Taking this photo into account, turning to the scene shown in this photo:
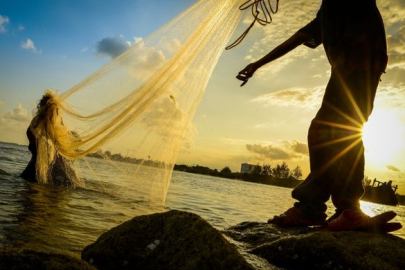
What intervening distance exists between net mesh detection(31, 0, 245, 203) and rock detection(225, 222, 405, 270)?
99.9 inches

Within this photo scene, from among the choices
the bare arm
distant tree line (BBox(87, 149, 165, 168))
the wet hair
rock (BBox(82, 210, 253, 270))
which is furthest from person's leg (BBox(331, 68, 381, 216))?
the wet hair

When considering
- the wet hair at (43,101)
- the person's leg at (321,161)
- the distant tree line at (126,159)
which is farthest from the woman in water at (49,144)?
the person's leg at (321,161)

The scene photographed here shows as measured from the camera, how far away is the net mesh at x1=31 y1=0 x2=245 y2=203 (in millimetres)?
4598

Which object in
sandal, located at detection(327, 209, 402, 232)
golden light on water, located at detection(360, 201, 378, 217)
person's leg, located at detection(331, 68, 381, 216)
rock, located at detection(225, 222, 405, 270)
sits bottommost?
golden light on water, located at detection(360, 201, 378, 217)

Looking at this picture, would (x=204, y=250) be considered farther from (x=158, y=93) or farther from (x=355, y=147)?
(x=158, y=93)

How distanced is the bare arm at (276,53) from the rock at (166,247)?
212 cm

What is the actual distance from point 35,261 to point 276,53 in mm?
3117

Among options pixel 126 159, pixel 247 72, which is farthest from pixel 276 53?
pixel 126 159

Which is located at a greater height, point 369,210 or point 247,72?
point 247,72

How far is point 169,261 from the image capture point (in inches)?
77.1

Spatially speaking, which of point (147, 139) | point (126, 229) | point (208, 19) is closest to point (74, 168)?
point (147, 139)

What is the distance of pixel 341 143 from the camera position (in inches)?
111

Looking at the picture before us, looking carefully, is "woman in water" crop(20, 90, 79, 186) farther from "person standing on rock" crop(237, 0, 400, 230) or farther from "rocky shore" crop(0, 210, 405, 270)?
"person standing on rock" crop(237, 0, 400, 230)

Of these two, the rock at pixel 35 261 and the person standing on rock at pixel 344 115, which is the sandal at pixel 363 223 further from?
the rock at pixel 35 261
